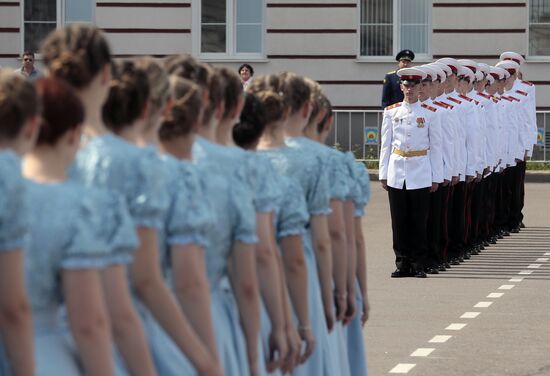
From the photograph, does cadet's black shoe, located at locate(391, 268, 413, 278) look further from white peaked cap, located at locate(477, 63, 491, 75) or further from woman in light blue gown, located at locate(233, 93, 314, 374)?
woman in light blue gown, located at locate(233, 93, 314, 374)

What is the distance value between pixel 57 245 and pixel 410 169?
1145 cm

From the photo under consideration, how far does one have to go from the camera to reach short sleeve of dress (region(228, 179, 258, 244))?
17.0 ft

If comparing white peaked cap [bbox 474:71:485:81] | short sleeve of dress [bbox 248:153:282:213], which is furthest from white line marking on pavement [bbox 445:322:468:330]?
white peaked cap [bbox 474:71:485:81]

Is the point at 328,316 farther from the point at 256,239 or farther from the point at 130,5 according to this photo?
the point at 130,5

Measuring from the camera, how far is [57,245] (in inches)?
156

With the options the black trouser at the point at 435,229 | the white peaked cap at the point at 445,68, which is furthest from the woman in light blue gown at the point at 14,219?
the white peaked cap at the point at 445,68

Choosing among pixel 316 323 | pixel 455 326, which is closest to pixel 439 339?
pixel 455 326

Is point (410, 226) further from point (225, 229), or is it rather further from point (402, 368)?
point (225, 229)

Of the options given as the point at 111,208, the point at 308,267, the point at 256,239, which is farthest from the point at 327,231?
the point at 111,208

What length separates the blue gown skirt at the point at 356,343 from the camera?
7613 mm

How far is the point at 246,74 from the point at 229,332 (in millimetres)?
19699

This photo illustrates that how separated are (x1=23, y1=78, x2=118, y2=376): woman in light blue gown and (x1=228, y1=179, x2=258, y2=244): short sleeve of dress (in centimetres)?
117

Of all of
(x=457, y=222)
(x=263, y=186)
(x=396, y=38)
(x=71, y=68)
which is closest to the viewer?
(x=71, y=68)

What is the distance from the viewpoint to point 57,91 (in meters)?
4.04
